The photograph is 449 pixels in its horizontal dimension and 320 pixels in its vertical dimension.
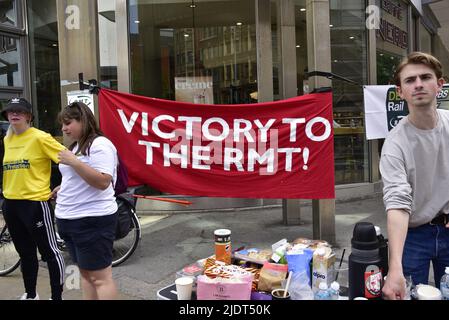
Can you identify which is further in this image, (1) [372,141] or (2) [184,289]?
(1) [372,141]

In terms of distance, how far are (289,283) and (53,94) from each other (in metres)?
8.48

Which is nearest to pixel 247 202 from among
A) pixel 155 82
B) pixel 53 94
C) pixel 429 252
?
pixel 155 82

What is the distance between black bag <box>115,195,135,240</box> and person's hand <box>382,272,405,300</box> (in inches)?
128

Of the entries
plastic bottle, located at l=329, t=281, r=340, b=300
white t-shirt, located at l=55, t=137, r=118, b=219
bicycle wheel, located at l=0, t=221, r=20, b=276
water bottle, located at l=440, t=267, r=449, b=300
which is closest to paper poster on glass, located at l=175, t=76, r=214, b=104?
bicycle wheel, located at l=0, t=221, r=20, b=276

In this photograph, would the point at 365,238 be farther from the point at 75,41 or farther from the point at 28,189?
the point at 75,41

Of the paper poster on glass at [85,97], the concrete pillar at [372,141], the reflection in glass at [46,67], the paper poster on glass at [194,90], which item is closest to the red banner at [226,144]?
the paper poster on glass at [85,97]

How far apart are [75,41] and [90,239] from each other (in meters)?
3.05

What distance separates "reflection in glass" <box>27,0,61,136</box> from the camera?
30.7 ft

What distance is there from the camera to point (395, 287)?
6.08 ft

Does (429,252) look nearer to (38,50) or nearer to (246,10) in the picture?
(246,10)

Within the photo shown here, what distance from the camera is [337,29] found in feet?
29.1

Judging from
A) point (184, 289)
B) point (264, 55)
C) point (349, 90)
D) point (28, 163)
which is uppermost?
point (264, 55)

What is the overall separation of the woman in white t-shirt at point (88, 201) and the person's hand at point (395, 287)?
198cm

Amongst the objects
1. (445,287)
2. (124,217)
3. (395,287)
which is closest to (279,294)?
(395,287)
